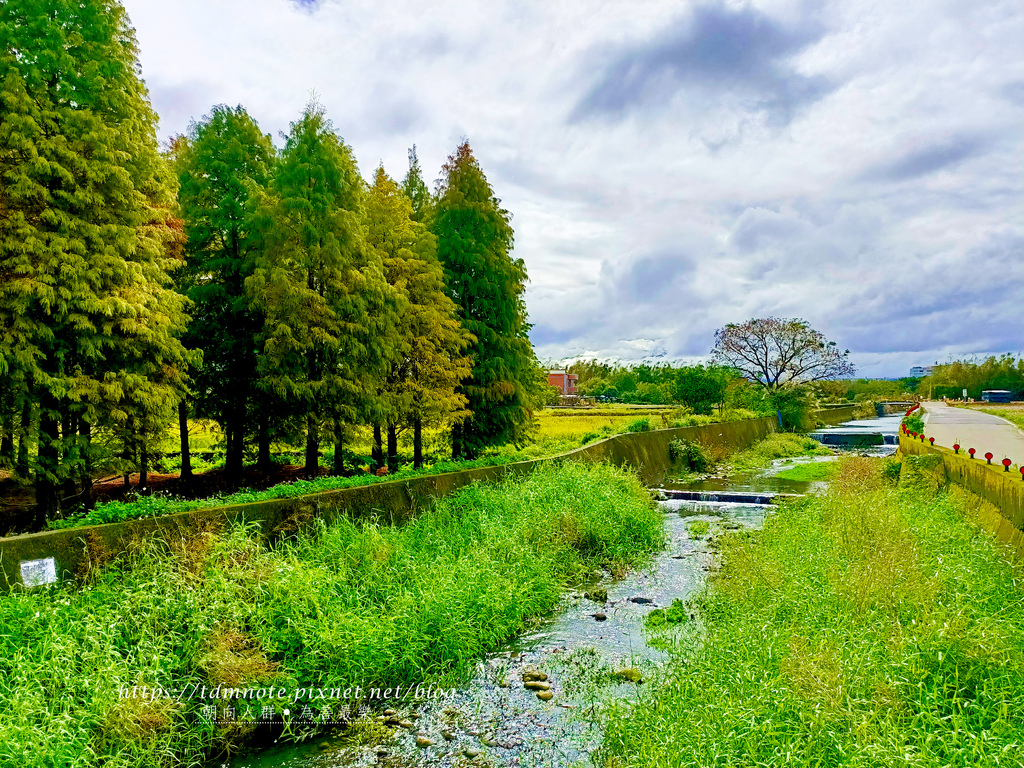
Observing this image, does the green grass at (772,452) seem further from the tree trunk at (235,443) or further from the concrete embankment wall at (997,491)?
the tree trunk at (235,443)

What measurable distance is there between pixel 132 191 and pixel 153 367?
2892 millimetres

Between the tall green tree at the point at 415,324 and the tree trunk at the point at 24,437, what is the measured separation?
20.4ft

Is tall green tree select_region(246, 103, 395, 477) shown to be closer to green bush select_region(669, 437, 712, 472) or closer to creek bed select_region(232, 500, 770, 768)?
creek bed select_region(232, 500, 770, 768)

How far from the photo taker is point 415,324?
559 inches

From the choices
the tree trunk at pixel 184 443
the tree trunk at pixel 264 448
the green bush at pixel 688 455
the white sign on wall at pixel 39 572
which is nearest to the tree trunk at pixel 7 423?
the white sign on wall at pixel 39 572

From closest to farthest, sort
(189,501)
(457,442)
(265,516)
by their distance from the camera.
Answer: (189,501) < (265,516) < (457,442)

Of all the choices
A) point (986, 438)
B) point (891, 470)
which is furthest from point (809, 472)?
point (891, 470)

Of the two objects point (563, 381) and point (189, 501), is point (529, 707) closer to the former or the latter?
point (189, 501)

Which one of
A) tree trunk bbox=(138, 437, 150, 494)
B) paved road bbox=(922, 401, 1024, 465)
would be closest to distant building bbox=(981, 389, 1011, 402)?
paved road bbox=(922, 401, 1024, 465)

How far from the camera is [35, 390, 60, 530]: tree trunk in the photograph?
926 centimetres

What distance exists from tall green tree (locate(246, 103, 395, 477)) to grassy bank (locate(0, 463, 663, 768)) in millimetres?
4097

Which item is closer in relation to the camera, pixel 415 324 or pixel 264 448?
pixel 415 324

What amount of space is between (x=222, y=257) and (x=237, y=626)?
1095cm

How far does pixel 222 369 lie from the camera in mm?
14992
